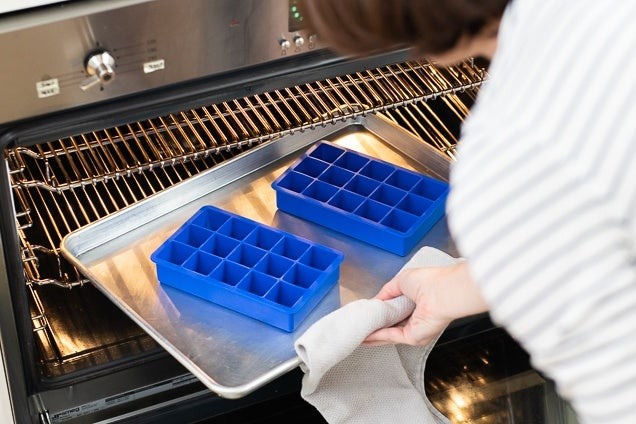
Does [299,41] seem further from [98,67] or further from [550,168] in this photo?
[550,168]

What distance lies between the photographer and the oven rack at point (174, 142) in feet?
4.78

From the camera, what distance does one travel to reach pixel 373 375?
1359 mm

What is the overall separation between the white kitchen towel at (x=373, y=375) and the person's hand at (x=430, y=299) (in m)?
0.02

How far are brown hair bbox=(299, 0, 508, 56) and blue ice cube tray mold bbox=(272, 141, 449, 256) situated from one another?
56 centimetres

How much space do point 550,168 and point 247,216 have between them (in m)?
0.80

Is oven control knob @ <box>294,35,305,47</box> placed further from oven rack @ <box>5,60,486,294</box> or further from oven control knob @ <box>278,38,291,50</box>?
oven rack @ <box>5,60,486,294</box>

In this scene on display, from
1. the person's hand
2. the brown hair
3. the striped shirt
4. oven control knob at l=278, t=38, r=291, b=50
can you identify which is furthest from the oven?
the striped shirt

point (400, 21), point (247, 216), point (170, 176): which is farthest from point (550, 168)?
point (170, 176)

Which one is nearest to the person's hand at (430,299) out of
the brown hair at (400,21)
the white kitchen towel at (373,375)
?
the white kitchen towel at (373,375)

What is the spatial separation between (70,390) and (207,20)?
0.61 meters

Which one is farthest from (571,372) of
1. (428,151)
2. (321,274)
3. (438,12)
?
(428,151)

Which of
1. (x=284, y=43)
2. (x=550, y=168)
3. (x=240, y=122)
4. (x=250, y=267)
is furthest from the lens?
(x=240, y=122)

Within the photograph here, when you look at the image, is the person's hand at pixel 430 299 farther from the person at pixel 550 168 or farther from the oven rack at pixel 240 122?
the oven rack at pixel 240 122

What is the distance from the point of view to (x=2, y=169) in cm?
110
